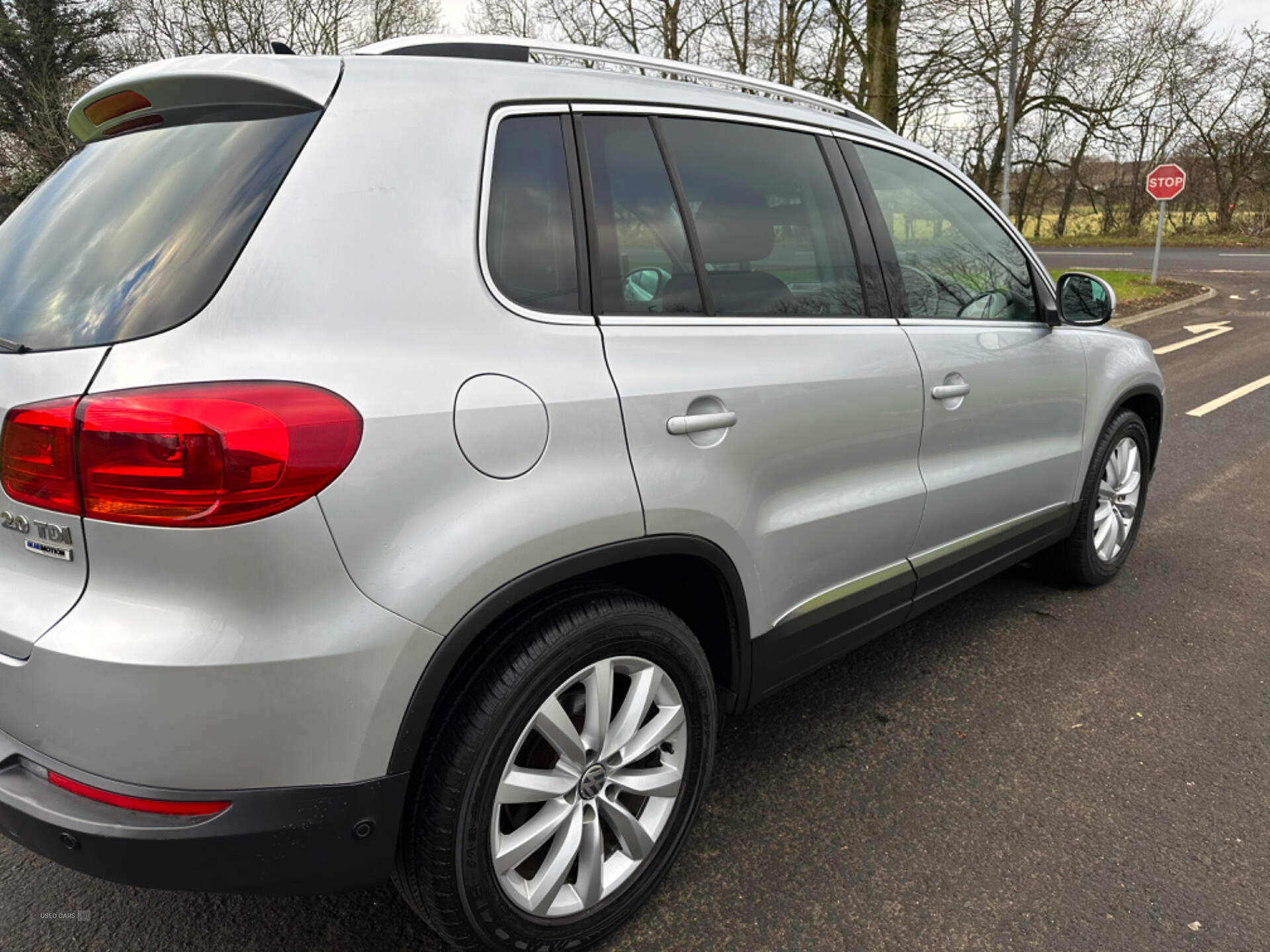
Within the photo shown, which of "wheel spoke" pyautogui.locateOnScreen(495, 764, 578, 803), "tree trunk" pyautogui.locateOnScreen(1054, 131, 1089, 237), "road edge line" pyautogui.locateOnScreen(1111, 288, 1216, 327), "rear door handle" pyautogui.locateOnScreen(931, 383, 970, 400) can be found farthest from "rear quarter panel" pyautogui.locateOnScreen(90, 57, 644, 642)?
"tree trunk" pyautogui.locateOnScreen(1054, 131, 1089, 237)

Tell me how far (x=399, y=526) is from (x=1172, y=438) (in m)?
6.80

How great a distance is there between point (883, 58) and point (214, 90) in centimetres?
1562

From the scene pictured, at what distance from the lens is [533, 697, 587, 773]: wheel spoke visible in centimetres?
172

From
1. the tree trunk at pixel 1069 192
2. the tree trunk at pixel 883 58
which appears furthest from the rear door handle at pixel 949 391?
the tree trunk at pixel 1069 192

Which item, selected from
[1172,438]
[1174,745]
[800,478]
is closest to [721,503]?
[800,478]

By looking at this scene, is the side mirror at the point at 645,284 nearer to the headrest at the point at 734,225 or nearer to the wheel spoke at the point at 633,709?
the headrest at the point at 734,225

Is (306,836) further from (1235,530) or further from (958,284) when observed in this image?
(1235,530)

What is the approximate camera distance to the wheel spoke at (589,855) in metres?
1.88

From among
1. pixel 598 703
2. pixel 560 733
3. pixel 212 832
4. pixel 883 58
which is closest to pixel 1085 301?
pixel 598 703

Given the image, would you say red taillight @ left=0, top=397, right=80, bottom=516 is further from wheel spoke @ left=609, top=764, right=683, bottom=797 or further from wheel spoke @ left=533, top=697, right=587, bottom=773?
wheel spoke @ left=609, top=764, right=683, bottom=797

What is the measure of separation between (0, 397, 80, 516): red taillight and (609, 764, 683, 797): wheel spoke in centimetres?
116

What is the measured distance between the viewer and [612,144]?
78.4 inches

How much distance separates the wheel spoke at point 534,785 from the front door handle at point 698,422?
0.73 m

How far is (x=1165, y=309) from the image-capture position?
14664 mm
